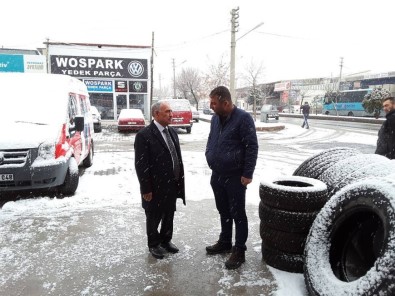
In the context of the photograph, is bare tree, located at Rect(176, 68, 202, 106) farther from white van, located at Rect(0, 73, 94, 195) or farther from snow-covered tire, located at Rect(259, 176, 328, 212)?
snow-covered tire, located at Rect(259, 176, 328, 212)

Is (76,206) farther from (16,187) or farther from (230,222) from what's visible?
(230,222)

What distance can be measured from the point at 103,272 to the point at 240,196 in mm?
1627

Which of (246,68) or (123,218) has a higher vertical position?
(246,68)

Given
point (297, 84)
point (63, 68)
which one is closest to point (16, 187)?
point (63, 68)

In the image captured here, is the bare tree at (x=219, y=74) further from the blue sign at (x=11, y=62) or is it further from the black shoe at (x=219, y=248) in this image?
the black shoe at (x=219, y=248)

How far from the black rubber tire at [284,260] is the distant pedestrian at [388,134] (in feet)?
8.19

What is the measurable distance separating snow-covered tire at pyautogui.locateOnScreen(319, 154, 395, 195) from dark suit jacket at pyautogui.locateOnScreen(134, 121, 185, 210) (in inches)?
68.5

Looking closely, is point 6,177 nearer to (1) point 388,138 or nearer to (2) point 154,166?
(2) point 154,166

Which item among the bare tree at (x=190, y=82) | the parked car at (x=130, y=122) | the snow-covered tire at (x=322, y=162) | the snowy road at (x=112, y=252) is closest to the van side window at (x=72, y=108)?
the snowy road at (x=112, y=252)

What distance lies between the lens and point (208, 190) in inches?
260

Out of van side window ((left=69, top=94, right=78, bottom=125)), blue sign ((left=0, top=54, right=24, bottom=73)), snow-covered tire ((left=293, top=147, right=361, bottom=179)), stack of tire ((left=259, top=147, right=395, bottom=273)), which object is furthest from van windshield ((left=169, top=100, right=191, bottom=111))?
blue sign ((left=0, top=54, right=24, bottom=73))

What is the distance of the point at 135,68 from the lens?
1073 inches

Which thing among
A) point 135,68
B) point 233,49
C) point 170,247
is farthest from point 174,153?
point 135,68

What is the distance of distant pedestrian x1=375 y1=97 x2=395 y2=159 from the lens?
4.79 meters
